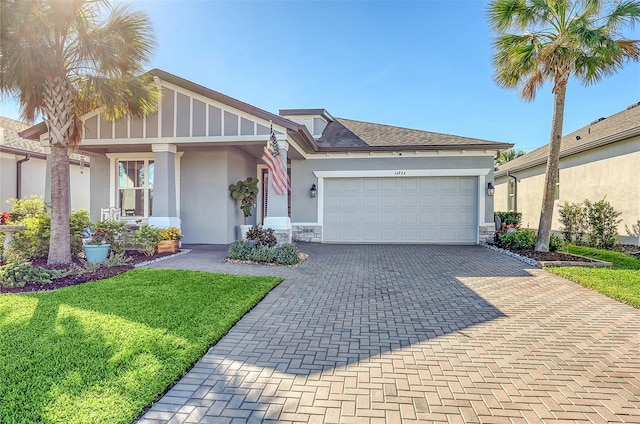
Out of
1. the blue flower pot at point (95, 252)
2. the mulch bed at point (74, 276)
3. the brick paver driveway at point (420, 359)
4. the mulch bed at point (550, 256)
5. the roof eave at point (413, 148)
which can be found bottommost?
the brick paver driveway at point (420, 359)

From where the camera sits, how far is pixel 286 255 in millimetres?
8312

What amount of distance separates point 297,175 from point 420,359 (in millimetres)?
10120

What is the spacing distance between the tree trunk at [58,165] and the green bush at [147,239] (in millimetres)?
1770

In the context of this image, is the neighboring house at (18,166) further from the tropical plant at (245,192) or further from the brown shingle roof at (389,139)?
the brown shingle roof at (389,139)

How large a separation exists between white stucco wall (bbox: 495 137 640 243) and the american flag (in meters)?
11.7

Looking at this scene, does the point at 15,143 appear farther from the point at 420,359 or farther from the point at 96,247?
the point at 420,359

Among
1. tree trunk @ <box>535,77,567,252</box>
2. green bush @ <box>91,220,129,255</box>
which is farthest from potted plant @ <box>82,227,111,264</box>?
tree trunk @ <box>535,77,567,252</box>

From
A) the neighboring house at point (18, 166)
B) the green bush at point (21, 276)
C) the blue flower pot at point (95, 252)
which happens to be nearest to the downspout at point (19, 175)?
the neighboring house at point (18, 166)

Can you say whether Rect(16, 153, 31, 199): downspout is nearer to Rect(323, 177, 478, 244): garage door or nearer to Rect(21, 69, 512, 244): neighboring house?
Rect(21, 69, 512, 244): neighboring house

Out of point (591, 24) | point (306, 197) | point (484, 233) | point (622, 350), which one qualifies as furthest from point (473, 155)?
point (622, 350)

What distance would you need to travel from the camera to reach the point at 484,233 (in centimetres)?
1200

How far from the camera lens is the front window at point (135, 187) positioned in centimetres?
1137

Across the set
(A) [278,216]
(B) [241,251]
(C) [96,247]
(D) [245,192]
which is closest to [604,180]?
(A) [278,216]

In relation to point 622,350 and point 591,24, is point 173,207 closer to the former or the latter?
point 622,350
